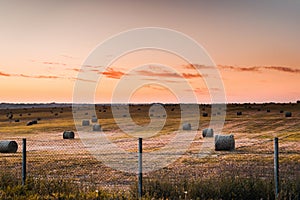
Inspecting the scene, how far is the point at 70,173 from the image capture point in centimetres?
1814

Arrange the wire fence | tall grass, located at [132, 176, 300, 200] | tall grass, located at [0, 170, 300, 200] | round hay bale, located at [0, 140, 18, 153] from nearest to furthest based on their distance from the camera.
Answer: tall grass, located at [0, 170, 300, 200], tall grass, located at [132, 176, 300, 200], the wire fence, round hay bale, located at [0, 140, 18, 153]

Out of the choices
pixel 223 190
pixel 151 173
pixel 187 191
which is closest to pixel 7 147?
pixel 151 173

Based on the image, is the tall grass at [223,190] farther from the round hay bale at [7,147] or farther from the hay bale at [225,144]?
the round hay bale at [7,147]

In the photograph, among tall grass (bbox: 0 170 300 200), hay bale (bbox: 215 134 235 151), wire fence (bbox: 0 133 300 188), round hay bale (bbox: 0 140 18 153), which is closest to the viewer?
tall grass (bbox: 0 170 300 200)

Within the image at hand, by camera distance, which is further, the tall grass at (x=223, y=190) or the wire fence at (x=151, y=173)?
the wire fence at (x=151, y=173)

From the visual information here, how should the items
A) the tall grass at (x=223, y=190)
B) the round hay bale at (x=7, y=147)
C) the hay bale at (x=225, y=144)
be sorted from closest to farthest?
the tall grass at (x=223, y=190) → the hay bale at (x=225, y=144) → the round hay bale at (x=7, y=147)

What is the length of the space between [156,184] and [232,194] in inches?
71.0

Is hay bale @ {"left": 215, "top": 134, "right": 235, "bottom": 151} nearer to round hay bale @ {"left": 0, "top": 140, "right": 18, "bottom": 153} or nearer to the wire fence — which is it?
the wire fence

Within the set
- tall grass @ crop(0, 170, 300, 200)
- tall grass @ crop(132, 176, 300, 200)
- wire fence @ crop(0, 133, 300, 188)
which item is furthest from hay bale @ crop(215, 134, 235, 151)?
tall grass @ crop(132, 176, 300, 200)

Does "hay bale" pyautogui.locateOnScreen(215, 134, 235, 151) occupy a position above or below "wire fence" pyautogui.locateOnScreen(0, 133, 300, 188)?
above

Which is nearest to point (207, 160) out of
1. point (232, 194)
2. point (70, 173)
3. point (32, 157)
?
point (70, 173)

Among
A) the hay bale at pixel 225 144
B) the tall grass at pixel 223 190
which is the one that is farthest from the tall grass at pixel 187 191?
the hay bale at pixel 225 144

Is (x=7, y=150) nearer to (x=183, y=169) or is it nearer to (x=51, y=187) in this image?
(x=183, y=169)

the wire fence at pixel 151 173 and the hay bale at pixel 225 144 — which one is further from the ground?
the hay bale at pixel 225 144
